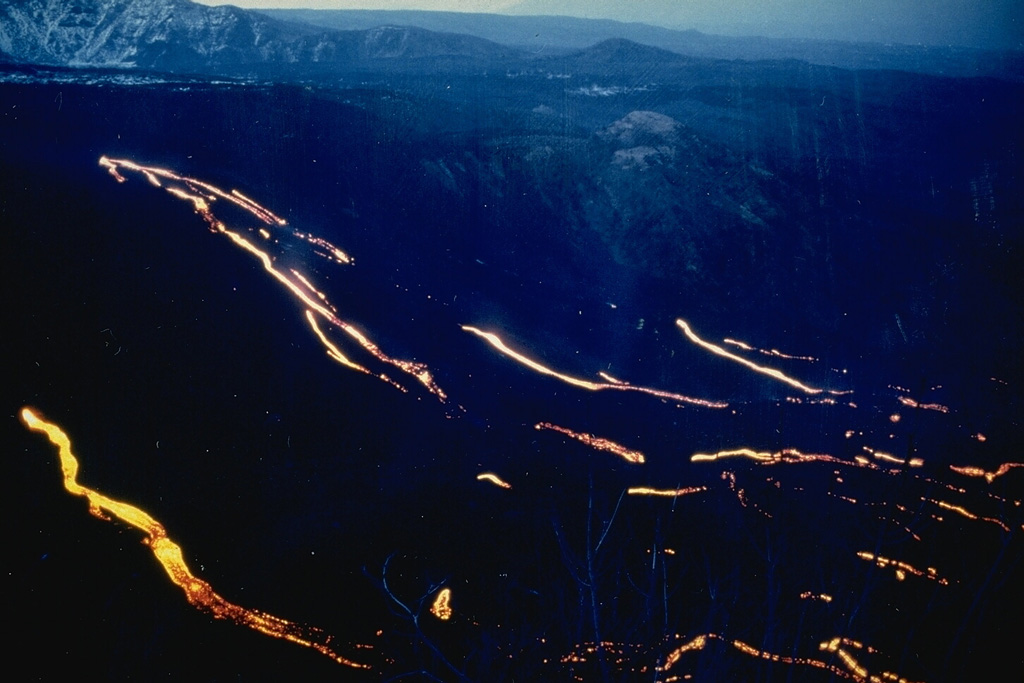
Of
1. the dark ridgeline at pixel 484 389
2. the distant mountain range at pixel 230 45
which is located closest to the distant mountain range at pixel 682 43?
the distant mountain range at pixel 230 45

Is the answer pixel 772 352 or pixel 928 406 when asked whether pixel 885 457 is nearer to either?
pixel 928 406

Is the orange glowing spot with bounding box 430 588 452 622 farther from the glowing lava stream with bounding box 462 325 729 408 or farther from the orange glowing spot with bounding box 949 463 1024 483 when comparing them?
the orange glowing spot with bounding box 949 463 1024 483

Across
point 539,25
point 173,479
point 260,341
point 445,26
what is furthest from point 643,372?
point 539,25

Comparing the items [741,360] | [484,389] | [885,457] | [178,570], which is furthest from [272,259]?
[885,457]

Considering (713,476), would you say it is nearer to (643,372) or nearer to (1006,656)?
(643,372)

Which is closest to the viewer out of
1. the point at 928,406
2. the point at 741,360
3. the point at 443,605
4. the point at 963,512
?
the point at 443,605

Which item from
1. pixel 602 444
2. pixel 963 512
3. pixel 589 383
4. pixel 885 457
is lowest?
pixel 963 512
